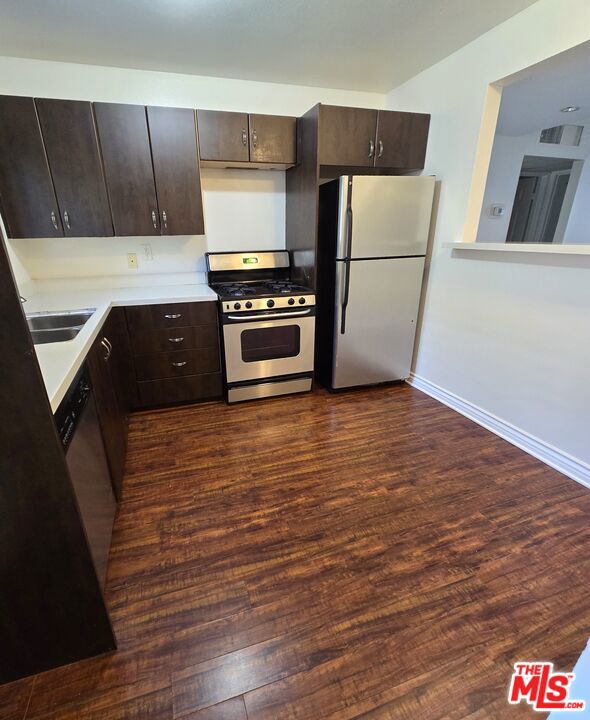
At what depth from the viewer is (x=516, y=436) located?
230 cm

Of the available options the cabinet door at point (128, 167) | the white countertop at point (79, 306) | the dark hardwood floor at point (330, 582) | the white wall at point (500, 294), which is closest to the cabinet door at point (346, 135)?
the white wall at point (500, 294)

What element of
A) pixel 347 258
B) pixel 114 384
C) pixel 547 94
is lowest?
pixel 114 384

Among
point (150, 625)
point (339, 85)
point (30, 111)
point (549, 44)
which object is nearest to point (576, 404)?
point (549, 44)

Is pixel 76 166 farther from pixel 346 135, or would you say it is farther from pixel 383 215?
pixel 383 215

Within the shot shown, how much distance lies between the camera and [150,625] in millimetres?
1250

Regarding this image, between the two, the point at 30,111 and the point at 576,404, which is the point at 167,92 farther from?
the point at 576,404

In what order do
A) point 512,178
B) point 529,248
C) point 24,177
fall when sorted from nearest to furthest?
point 529,248, point 24,177, point 512,178

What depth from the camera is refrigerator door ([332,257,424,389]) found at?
8.83 ft

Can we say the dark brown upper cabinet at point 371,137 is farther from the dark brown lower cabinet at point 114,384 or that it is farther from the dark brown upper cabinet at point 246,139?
the dark brown lower cabinet at point 114,384

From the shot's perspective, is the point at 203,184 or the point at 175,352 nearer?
the point at 175,352

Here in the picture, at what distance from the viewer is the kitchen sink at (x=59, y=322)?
1.94 m

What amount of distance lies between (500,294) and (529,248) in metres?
0.36

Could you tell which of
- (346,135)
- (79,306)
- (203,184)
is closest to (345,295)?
(346,135)

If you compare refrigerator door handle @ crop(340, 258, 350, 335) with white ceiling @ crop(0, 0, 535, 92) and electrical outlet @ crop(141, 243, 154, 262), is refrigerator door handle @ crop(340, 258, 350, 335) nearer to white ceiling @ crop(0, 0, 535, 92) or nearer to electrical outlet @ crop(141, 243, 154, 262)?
white ceiling @ crop(0, 0, 535, 92)
